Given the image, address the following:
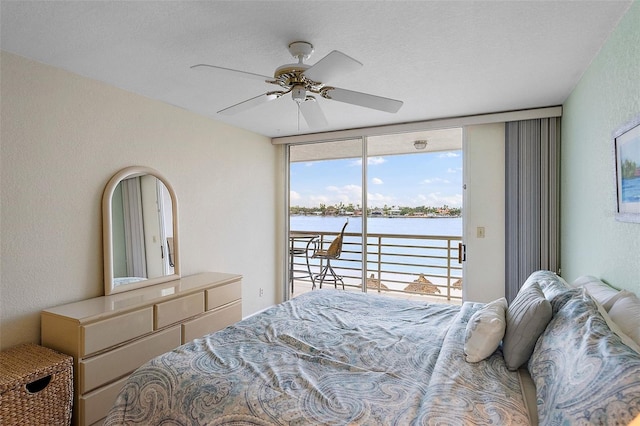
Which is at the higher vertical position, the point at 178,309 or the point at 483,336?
the point at 483,336

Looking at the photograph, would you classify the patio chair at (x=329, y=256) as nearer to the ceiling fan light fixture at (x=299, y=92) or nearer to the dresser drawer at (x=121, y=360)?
the dresser drawer at (x=121, y=360)

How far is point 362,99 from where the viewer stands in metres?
2.03

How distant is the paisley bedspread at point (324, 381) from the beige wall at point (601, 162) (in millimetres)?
918

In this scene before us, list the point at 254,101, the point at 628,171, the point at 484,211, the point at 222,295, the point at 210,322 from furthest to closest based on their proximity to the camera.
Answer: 1. the point at 484,211
2. the point at 222,295
3. the point at 210,322
4. the point at 254,101
5. the point at 628,171

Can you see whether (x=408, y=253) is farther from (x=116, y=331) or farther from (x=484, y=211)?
(x=116, y=331)

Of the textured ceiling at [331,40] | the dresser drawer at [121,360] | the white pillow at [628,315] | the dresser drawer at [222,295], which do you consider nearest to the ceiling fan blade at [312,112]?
the textured ceiling at [331,40]

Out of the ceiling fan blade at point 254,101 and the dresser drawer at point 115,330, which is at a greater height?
the ceiling fan blade at point 254,101

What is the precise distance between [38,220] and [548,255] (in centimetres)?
445

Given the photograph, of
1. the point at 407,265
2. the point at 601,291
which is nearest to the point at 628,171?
the point at 601,291

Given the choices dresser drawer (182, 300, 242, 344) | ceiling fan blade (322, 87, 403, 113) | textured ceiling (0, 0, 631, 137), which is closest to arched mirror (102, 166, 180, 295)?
dresser drawer (182, 300, 242, 344)

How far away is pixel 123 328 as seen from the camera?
2352mm

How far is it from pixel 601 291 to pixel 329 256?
326cm

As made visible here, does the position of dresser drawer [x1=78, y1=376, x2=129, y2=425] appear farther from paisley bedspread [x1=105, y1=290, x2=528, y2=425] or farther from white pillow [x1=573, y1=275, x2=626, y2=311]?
white pillow [x1=573, y1=275, x2=626, y2=311]

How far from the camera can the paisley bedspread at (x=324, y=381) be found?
1.22 meters
